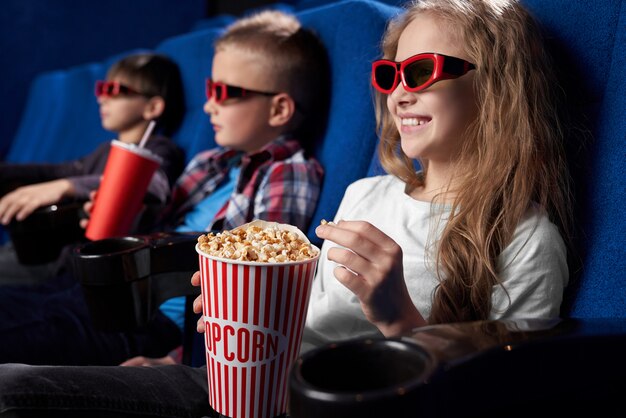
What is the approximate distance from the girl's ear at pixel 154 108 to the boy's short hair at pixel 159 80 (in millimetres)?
12

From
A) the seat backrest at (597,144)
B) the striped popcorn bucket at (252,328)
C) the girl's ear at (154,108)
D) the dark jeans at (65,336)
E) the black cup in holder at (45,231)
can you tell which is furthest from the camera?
the girl's ear at (154,108)

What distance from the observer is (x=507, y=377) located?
1.72 ft

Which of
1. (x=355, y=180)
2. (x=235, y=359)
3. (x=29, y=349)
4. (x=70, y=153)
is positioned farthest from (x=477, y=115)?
(x=70, y=153)

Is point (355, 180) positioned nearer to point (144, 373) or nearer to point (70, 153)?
point (144, 373)

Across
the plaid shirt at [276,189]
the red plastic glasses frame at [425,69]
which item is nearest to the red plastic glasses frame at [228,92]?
the plaid shirt at [276,189]

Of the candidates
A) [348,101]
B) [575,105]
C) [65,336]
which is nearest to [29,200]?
[65,336]

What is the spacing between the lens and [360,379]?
20.6 inches

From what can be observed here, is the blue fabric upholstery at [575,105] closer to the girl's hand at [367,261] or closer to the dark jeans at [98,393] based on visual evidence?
the girl's hand at [367,261]

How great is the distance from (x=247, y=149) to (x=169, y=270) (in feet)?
1.65

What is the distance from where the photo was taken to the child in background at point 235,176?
114 cm

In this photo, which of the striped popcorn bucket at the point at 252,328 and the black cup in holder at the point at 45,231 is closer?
the striped popcorn bucket at the point at 252,328

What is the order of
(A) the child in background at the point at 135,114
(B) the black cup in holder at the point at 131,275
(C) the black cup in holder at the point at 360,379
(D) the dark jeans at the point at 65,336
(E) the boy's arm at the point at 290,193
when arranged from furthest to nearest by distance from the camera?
1. (A) the child in background at the point at 135,114
2. (E) the boy's arm at the point at 290,193
3. (D) the dark jeans at the point at 65,336
4. (B) the black cup in holder at the point at 131,275
5. (C) the black cup in holder at the point at 360,379

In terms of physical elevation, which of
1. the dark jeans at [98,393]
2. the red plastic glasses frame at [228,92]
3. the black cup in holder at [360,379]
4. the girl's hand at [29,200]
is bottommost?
the girl's hand at [29,200]

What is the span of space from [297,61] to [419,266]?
2.07 feet
